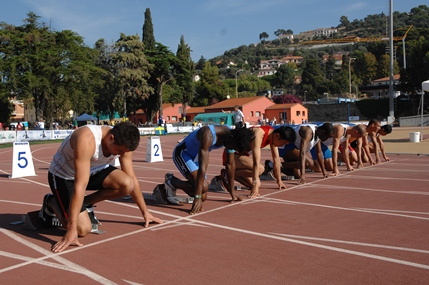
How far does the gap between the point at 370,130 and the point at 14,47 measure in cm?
3969

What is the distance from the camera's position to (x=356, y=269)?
4219 millimetres

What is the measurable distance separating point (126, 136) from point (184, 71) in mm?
58604

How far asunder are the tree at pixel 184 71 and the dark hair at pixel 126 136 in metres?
57.6

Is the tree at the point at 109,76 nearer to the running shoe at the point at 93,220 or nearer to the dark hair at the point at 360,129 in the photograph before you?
the dark hair at the point at 360,129

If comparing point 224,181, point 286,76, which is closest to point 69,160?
point 224,181

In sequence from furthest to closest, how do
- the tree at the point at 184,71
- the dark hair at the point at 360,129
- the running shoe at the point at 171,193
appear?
the tree at the point at 184,71
the dark hair at the point at 360,129
the running shoe at the point at 171,193

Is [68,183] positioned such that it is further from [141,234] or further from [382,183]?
[382,183]

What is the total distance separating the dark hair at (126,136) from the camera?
478cm

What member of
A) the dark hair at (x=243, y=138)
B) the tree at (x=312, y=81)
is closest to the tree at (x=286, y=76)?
the tree at (x=312, y=81)

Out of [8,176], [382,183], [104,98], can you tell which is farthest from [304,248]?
[104,98]

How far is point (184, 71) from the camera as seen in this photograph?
6244 centimetres

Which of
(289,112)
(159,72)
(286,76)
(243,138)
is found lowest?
(243,138)

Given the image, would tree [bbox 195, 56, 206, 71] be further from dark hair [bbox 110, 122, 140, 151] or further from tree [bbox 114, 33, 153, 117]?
dark hair [bbox 110, 122, 140, 151]

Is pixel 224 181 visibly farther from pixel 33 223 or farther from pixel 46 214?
pixel 33 223
